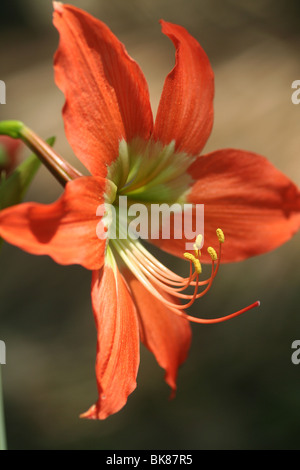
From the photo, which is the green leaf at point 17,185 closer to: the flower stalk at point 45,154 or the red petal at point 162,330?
the flower stalk at point 45,154

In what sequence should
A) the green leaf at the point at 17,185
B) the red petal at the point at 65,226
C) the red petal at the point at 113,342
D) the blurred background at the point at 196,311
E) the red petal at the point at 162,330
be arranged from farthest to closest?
the blurred background at the point at 196,311
the red petal at the point at 162,330
the green leaf at the point at 17,185
the red petal at the point at 113,342
the red petal at the point at 65,226

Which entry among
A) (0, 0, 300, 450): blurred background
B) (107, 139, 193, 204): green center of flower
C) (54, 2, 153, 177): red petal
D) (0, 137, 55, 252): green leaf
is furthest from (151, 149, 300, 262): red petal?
(0, 0, 300, 450): blurred background

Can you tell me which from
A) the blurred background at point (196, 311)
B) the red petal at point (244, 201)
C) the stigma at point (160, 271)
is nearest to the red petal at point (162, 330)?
the stigma at point (160, 271)

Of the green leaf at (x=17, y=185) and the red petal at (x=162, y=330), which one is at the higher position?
the green leaf at (x=17, y=185)

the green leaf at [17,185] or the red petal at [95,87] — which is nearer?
the red petal at [95,87]

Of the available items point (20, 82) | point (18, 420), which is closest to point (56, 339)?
point (18, 420)

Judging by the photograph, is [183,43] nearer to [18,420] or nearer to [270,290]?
[270,290]

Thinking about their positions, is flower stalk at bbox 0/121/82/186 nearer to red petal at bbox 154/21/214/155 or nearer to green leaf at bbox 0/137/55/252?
green leaf at bbox 0/137/55/252

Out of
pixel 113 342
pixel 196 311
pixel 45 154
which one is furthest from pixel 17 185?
pixel 196 311
